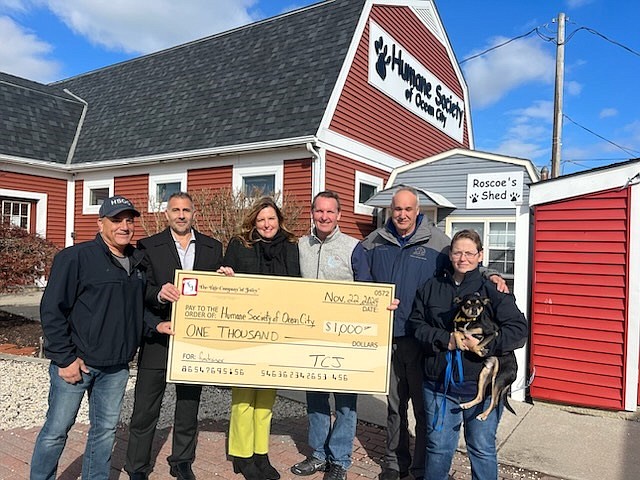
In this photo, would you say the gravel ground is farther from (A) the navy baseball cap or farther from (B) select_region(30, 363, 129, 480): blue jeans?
(A) the navy baseball cap

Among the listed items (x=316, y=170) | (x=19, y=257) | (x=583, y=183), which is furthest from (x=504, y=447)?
(x=19, y=257)

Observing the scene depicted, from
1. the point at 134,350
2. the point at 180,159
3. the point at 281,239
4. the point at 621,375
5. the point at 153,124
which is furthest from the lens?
the point at 153,124

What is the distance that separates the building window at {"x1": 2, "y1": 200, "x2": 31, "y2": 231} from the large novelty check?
12.3 m

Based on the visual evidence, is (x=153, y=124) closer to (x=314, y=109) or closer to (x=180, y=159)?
(x=180, y=159)

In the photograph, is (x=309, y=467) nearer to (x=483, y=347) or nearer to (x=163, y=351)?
(x=163, y=351)

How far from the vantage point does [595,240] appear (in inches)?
194

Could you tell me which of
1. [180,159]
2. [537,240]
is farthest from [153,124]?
[537,240]

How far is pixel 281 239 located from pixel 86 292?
4.14 ft

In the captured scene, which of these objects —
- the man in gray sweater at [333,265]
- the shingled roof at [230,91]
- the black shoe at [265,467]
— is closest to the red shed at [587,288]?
the man in gray sweater at [333,265]

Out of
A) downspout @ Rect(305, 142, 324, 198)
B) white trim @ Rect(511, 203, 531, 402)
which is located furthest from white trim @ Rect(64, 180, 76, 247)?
white trim @ Rect(511, 203, 531, 402)

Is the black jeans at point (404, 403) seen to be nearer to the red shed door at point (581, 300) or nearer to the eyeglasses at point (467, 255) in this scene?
the eyeglasses at point (467, 255)

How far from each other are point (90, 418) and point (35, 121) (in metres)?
13.9

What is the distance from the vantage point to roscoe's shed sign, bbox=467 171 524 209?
1080 cm

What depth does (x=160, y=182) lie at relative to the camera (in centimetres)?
1220
